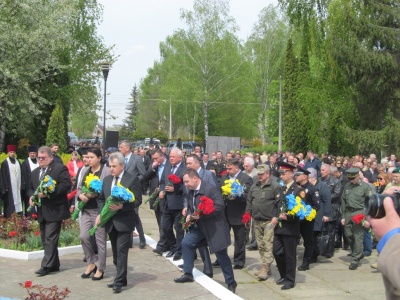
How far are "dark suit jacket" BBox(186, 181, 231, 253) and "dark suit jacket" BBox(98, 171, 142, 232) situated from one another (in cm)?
89

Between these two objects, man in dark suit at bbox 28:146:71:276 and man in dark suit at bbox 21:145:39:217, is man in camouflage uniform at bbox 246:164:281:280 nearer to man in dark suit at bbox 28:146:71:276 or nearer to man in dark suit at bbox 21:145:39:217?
man in dark suit at bbox 28:146:71:276

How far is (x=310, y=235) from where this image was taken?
1094 cm

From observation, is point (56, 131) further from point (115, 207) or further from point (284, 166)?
point (115, 207)

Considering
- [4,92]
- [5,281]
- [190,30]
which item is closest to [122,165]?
[5,281]

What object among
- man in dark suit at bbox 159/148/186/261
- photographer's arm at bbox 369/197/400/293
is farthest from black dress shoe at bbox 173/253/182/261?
photographer's arm at bbox 369/197/400/293

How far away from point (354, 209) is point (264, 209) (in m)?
2.43

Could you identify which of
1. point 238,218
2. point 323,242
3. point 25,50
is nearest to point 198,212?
point 238,218

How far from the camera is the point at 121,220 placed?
8.10m

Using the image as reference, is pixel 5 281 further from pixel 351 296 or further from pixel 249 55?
pixel 249 55

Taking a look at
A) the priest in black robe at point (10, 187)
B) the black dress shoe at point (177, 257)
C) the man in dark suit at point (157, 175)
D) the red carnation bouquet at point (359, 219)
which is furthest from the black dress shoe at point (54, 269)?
the red carnation bouquet at point (359, 219)

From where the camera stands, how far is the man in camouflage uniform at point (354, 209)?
430 inches

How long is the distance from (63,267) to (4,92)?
19.4m

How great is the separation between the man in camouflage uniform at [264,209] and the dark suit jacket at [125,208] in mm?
A: 2276

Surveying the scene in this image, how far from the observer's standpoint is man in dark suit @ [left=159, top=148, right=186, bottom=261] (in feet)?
34.2
